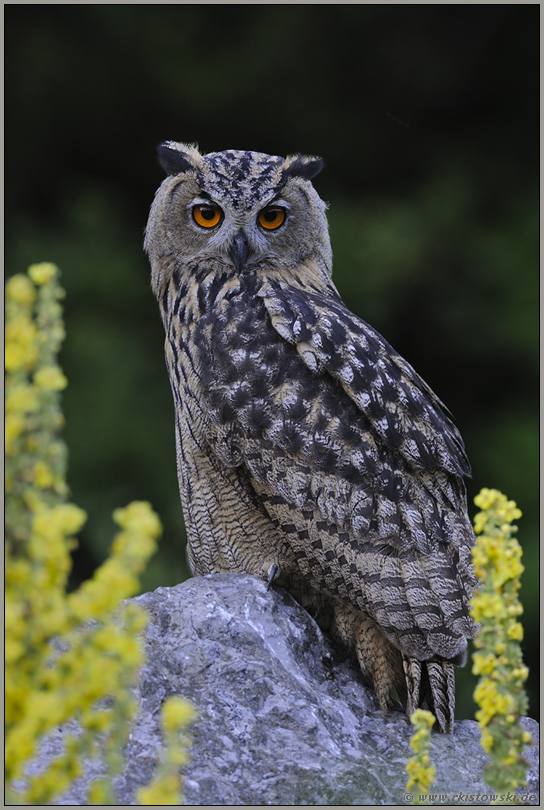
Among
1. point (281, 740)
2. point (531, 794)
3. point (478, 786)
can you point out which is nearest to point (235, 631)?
point (281, 740)

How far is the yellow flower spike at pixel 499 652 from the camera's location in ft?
2.88

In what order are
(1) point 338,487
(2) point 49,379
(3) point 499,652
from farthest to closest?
1. (1) point 338,487
2. (3) point 499,652
3. (2) point 49,379

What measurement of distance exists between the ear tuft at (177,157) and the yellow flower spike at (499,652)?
1.67 meters

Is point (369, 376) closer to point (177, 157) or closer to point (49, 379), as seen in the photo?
point (177, 157)

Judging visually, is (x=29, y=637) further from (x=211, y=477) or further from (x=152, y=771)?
(x=211, y=477)

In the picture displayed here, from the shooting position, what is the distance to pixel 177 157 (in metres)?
2.31

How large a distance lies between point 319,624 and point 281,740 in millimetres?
497

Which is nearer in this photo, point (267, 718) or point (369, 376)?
point (267, 718)

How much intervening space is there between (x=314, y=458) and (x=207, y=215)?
824 millimetres

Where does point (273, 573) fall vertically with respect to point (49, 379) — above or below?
above

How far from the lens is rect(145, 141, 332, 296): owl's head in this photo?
84.4 inches

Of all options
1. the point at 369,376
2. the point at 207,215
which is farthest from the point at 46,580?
the point at 207,215

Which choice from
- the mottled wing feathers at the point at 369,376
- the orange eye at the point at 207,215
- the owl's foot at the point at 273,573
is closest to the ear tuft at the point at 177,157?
the orange eye at the point at 207,215

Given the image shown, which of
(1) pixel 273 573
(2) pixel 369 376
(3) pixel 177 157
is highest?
(3) pixel 177 157
